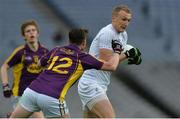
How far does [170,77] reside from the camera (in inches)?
394

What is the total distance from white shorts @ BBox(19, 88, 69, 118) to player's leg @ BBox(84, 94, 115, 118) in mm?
645

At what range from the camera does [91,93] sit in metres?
6.40

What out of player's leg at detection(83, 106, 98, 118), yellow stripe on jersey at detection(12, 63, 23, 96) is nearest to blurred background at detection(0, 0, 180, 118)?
yellow stripe on jersey at detection(12, 63, 23, 96)

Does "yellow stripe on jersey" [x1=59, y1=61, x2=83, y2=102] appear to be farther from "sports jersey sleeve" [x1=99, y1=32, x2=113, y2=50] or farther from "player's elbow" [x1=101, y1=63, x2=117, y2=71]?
"sports jersey sleeve" [x1=99, y1=32, x2=113, y2=50]

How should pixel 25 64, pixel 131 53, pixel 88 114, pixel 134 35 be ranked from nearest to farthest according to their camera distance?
pixel 131 53 → pixel 88 114 → pixel 25 64 → pixel 134 35

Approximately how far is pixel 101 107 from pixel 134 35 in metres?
3.89

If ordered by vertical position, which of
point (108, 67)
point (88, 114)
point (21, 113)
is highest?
point (108, 67)

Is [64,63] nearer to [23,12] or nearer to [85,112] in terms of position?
[85,112]

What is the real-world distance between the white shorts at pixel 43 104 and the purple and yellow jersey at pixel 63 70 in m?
0.04

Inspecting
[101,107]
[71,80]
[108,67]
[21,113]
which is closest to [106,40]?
[108,67]

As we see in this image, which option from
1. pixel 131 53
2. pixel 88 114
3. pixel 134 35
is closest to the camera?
pixel 131 53

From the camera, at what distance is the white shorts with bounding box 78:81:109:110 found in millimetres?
6359

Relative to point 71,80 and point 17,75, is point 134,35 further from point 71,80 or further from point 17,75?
point 71,80

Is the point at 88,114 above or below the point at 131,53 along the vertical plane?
below
